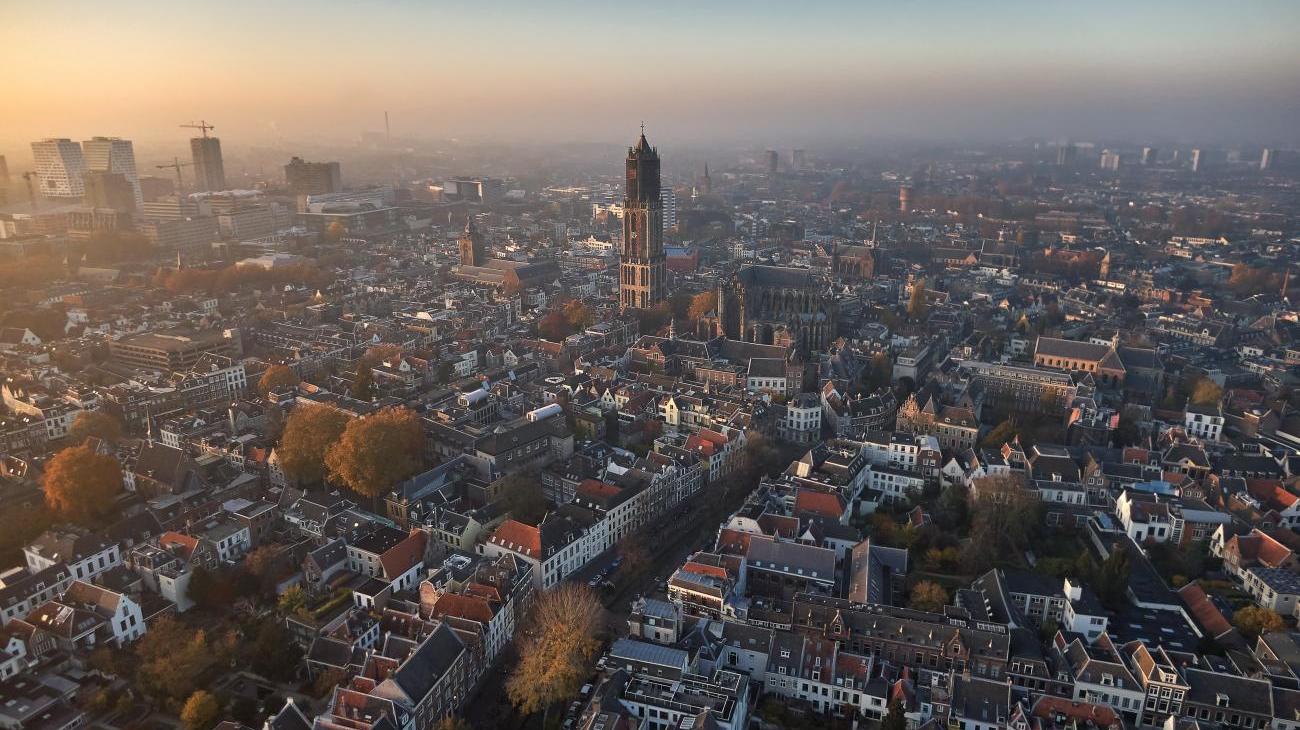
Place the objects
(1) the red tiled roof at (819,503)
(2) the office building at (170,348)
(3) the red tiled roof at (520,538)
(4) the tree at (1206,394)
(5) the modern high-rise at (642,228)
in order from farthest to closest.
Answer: (5) the modern high-rise at (642,228)
(2) the office building at (170,348)
(4) the tree at (1206,394)
(1) the red tiled roof at (819,503)
(3) the red tiled roof at (520,538)

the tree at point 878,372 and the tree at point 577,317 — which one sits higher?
the tree at point 577,317

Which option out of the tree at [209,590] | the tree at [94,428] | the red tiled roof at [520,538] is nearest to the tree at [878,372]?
the red tiled roof at [520,538]

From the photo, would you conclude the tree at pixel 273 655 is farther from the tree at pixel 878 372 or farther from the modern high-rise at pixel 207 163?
the modern high-rise at pixel 207 163

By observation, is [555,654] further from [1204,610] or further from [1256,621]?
[1256,621]

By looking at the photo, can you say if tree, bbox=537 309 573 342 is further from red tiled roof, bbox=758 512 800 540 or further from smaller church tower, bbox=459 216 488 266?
red tiled roof, bbox=758 512 800 540

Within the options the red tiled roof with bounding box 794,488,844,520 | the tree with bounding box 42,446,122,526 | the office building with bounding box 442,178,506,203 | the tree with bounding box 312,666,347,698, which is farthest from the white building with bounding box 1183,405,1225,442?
the office building with bounding box 442,178,506,203

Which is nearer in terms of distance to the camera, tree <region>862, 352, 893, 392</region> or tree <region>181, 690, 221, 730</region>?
tree <region>181, 690, 221, 730</region>

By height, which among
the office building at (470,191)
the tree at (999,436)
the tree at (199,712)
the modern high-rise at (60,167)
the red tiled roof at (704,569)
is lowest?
the tree at (199,712)

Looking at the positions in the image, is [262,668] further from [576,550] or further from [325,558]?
[576,550]
